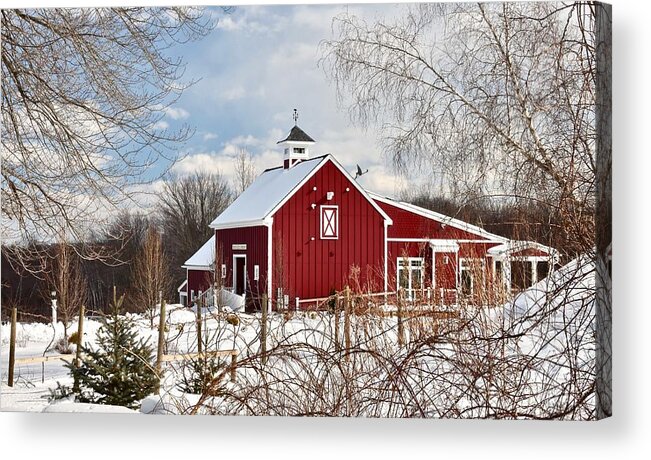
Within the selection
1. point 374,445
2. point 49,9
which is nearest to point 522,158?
point 374,445

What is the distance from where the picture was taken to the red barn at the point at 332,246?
607cm

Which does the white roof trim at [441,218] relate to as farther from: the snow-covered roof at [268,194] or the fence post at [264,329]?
the fence post at [264,329]

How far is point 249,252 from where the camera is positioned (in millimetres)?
6289

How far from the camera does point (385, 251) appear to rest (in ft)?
20.4

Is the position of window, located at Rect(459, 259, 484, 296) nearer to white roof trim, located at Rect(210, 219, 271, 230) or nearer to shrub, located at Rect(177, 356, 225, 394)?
white roof trim, located at Rect(210, 219, 271, 230)

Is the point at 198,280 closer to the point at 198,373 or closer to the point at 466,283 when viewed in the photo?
the point at 198,373

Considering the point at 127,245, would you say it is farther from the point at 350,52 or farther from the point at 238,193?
the point at 350,52

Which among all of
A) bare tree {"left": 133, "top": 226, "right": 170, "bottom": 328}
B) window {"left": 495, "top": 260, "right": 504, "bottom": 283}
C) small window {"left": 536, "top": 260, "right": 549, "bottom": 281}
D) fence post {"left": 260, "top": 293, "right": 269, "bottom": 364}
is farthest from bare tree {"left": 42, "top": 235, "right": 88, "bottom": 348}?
small window {"left": 536, "top": 260, "right": 549, "bottom": 281}

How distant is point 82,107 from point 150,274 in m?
1.13

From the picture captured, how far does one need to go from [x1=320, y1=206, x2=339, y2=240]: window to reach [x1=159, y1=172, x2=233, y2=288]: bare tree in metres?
0.58

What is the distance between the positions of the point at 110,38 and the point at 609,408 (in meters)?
3.68

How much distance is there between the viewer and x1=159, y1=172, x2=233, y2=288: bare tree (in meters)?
6.24

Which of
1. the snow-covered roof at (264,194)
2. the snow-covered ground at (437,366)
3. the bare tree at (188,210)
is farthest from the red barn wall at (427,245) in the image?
the bare tree at (188,210)

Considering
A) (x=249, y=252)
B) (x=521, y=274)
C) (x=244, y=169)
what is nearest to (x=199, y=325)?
(x=249, y=252)
